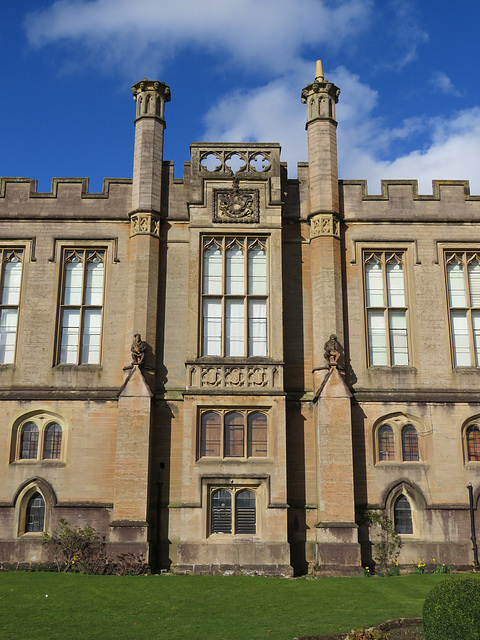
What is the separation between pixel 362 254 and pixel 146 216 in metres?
6.89

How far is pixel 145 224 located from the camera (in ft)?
66.1

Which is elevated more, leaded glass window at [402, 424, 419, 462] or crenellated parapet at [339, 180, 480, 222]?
crenellated parapet at [339, 180, 480, 222]

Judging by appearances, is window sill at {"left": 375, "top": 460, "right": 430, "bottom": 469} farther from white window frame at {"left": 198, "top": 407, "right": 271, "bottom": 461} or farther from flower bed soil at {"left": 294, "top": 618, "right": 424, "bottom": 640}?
flower bed soil at {"left": 294, "top": 618, "right": 424, "bottom": 640}

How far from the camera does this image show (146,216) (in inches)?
795

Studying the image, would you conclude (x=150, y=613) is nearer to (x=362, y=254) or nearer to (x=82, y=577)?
(x=82, y=577)

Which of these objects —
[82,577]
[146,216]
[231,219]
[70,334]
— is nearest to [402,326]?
[231,219]

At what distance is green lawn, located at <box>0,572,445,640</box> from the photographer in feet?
35.8

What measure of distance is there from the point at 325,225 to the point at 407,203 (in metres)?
2.98

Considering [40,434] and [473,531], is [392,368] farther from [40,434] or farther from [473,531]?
[40,434]

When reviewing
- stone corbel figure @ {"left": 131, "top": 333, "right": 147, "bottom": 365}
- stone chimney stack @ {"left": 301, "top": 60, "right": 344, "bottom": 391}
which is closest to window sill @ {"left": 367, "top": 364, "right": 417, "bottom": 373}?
stone chimney stack @ {"left": 301, "top": 60, "right": 344, "bottom": 391}

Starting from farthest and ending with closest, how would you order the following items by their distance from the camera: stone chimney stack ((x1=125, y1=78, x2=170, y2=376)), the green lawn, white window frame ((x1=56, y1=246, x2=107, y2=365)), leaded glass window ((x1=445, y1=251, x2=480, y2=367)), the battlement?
1. the battlement
2. leaded glass window ((x1=445, y1=251, x2=480, y2=367))
3. white window frame ((x1=56, y1=246, x2=107, y2=365))
4. stone chimney stack ((x1=125, y1=78, x2=170, y2=376))
5. the green lawn

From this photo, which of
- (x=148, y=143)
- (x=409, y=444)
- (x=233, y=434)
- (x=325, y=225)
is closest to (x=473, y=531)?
(x=409, y=444)

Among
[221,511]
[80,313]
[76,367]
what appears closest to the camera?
[221,511]

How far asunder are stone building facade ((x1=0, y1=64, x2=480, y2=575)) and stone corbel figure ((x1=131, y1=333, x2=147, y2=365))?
81 mm
